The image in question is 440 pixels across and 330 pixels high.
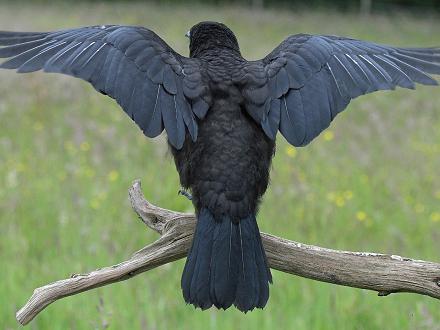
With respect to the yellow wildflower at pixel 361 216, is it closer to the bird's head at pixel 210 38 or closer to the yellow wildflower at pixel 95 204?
the yellow wildflower at pixel 95 204

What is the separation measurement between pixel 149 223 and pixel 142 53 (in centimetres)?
78

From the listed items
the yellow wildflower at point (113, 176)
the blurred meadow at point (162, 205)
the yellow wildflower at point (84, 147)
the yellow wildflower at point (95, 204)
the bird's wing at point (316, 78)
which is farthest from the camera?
the yellow wildflower at point (84, 147)

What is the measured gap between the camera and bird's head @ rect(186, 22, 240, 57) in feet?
13.5

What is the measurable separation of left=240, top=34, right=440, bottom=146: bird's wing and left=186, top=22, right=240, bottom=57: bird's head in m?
0.39

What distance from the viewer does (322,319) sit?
4.54 meters

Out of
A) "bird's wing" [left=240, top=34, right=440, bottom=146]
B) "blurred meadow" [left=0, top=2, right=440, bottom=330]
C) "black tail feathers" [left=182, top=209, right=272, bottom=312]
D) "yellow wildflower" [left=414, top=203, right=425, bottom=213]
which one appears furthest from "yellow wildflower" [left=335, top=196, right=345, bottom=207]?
"black tail feathers" [left=182, top=209, right=272, bottom=312]

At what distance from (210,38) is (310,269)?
1.46 meters

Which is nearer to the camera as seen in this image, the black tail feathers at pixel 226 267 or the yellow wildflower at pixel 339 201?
the black tail feathers at pixel 226 267

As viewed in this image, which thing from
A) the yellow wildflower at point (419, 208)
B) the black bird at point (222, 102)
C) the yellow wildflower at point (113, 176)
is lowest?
the yellow wildflower at point (419, 208)

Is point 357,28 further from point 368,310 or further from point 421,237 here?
point 368,310

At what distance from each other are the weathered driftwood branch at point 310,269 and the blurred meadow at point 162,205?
0.57 meters

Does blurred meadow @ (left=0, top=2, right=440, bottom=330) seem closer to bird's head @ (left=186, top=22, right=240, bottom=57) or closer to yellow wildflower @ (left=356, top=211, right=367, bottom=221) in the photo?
yellow wildflower @ (left=356, top=211, right=367, bottom=221)

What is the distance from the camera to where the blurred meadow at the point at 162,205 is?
457cm

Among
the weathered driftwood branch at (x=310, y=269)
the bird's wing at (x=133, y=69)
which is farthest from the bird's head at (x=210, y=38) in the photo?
the weathered driftwood branch at (x=310, y=269)
